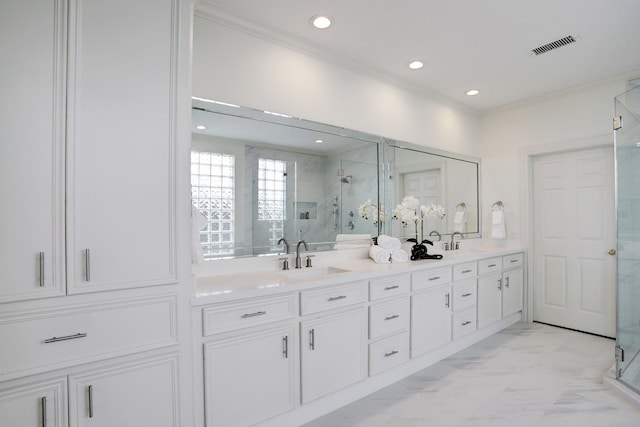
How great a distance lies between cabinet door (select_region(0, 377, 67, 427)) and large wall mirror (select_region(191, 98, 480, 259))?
0.88 meters

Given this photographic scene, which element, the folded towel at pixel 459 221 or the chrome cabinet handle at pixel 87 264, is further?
the folded towel at pixel 459 221

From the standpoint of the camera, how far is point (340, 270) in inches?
99.9

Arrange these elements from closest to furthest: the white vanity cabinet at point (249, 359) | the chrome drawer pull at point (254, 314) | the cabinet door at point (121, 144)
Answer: the cabinet door at point (121, 144) < the white vanity cabinet at point (249, 359) < the chrome drawer pull at point (254, 314)

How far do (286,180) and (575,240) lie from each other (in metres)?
3.35

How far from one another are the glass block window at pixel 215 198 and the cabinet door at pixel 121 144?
0.61 meters

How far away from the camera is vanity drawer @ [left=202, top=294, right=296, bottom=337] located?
1705mm

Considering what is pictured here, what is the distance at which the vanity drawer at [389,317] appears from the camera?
2385 mm

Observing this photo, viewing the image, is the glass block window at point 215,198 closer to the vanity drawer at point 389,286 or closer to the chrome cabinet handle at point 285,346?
the chrome cabinet handle at point 285,346

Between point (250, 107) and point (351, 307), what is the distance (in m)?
1.56

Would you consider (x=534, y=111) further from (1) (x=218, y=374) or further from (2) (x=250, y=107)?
(1) (x=218, y=374)

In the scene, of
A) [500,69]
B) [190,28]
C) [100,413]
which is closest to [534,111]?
[500,69]

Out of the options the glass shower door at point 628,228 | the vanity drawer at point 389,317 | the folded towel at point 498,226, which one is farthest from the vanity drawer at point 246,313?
the folded towel at point 498,226

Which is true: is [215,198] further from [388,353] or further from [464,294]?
[464,294]

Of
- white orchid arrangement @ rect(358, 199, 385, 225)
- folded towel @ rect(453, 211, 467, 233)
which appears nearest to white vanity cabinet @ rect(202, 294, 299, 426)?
white orchid arrangement @ rect(358, 199, 385, 225)
